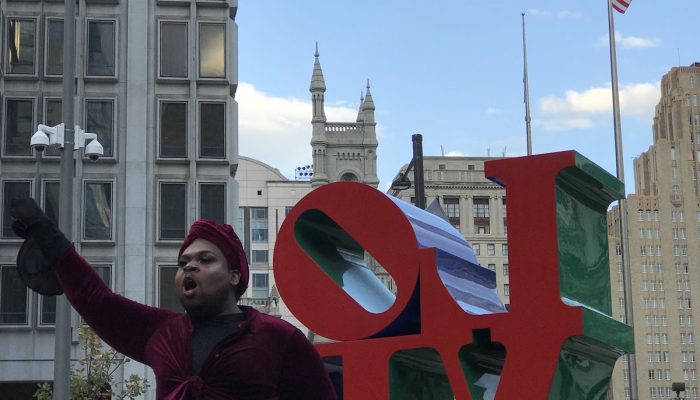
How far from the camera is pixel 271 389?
4.29 metres

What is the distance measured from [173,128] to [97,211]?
3.43m

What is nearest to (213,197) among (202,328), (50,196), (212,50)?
(212,50)

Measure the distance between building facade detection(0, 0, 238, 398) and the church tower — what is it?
6404 cm

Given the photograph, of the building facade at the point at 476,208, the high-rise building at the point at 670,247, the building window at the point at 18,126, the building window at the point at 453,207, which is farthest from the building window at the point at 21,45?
the high-rise building at the point at 670,247

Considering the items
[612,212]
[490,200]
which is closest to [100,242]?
[490,200]

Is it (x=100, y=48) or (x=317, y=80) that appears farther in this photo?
(x=317, y=80)

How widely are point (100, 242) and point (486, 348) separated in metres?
26.8

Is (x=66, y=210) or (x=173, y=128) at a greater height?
(x=173, y=128)

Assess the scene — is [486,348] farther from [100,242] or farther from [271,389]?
[100,242]

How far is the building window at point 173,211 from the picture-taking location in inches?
1416

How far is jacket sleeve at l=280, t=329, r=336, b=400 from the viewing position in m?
4.37

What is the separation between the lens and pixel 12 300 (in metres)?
34.8

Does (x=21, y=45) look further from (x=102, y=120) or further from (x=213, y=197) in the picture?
(x=213, y=197)

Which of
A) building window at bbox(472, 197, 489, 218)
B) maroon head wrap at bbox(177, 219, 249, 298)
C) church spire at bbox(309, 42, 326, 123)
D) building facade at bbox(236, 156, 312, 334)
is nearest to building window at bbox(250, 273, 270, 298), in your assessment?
building facade at bbox(236, 156, 312, 334)
